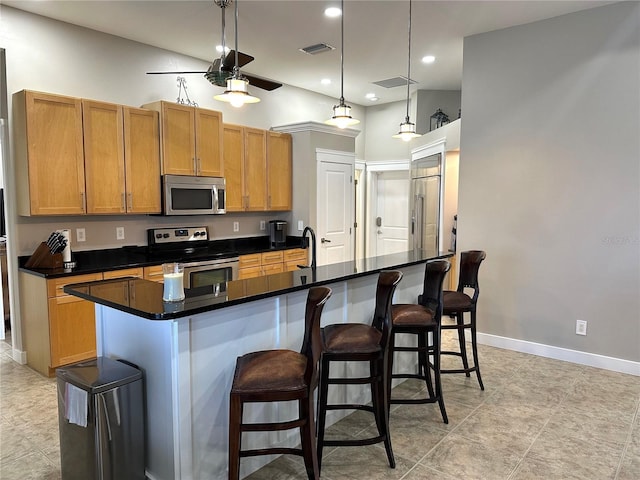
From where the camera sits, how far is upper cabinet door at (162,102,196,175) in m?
4.45

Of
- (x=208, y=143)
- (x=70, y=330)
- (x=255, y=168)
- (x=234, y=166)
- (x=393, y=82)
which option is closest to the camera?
(x=70, y=330)

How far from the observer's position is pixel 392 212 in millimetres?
7848

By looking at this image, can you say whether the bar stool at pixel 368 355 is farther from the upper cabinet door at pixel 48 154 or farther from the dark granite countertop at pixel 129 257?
the upper cabinet door at pixel 48 154

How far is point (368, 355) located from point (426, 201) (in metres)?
4.51

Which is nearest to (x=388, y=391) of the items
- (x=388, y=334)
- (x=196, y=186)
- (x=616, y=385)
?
(x=388, y=334)

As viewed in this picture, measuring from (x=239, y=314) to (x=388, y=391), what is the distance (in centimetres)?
112

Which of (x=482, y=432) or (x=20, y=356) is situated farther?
(x=20, y=356)

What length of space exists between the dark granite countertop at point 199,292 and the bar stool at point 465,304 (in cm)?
81

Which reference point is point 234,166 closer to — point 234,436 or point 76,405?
point 76,405

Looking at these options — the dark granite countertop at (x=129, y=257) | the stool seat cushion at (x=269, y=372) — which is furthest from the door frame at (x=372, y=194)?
the stool seat cushion at (x=269, y=372)

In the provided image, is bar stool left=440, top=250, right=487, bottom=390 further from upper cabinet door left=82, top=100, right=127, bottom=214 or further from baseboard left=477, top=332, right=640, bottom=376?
upper cabinet door left=82, top=100, right=127, bottom=214

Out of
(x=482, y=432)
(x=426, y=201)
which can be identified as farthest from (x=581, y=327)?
(x=426, y=201)

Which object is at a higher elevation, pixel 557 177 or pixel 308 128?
pixel 308 128

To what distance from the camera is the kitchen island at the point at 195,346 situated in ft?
6.48
